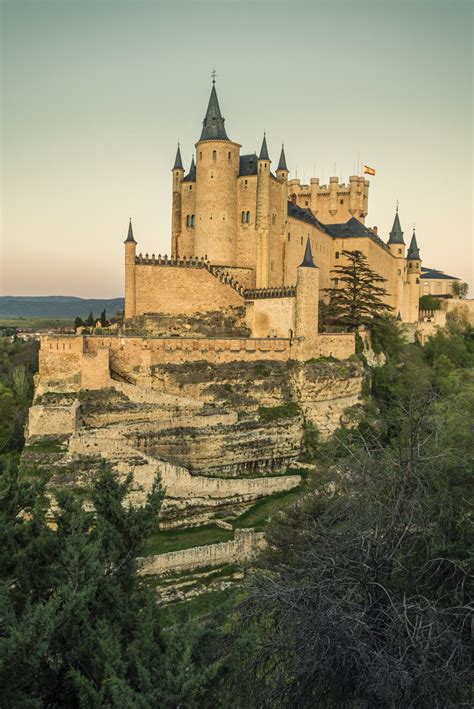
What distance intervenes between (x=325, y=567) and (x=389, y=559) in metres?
1.11

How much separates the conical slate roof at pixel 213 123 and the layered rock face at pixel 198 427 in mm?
17129

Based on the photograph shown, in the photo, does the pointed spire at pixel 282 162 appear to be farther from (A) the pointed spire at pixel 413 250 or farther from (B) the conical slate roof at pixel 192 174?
(A) the pointed spire at pixel 413 250

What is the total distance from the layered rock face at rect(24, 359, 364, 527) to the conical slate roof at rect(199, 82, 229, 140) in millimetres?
17129

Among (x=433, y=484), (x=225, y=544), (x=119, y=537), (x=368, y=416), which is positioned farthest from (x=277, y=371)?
(x=119, y=537)

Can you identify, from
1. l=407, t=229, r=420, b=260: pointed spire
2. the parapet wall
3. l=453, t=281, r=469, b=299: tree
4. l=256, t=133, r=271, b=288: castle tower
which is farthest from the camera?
l=453, t=281, r=469, b=299: tree

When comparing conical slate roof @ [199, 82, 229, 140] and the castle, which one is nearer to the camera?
the castle

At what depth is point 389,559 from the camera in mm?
10102

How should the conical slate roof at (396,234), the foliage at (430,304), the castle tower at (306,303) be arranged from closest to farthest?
the castle tower at (306,303)
the conical slate roof at (396,234)
the foliage at (430,304)

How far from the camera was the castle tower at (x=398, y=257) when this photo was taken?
206 feet

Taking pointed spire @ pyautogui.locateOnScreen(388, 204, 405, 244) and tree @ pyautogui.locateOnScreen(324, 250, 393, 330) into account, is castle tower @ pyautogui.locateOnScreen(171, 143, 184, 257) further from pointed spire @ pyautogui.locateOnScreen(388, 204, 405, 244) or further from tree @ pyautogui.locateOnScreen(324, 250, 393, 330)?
pointed spire @ pyautogui.locateOnScreen(388, 204, 405, 244)

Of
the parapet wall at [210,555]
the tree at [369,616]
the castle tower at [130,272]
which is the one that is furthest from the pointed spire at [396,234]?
the tree at [369,616]

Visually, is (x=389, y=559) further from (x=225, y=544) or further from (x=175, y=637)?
(x=225, y=544)

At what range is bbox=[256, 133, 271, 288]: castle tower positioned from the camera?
Answer: 1667 inches

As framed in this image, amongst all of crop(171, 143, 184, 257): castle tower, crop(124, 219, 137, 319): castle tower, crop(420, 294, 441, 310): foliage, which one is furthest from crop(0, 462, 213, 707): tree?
crop(420, 294, 441, 310): foliage
